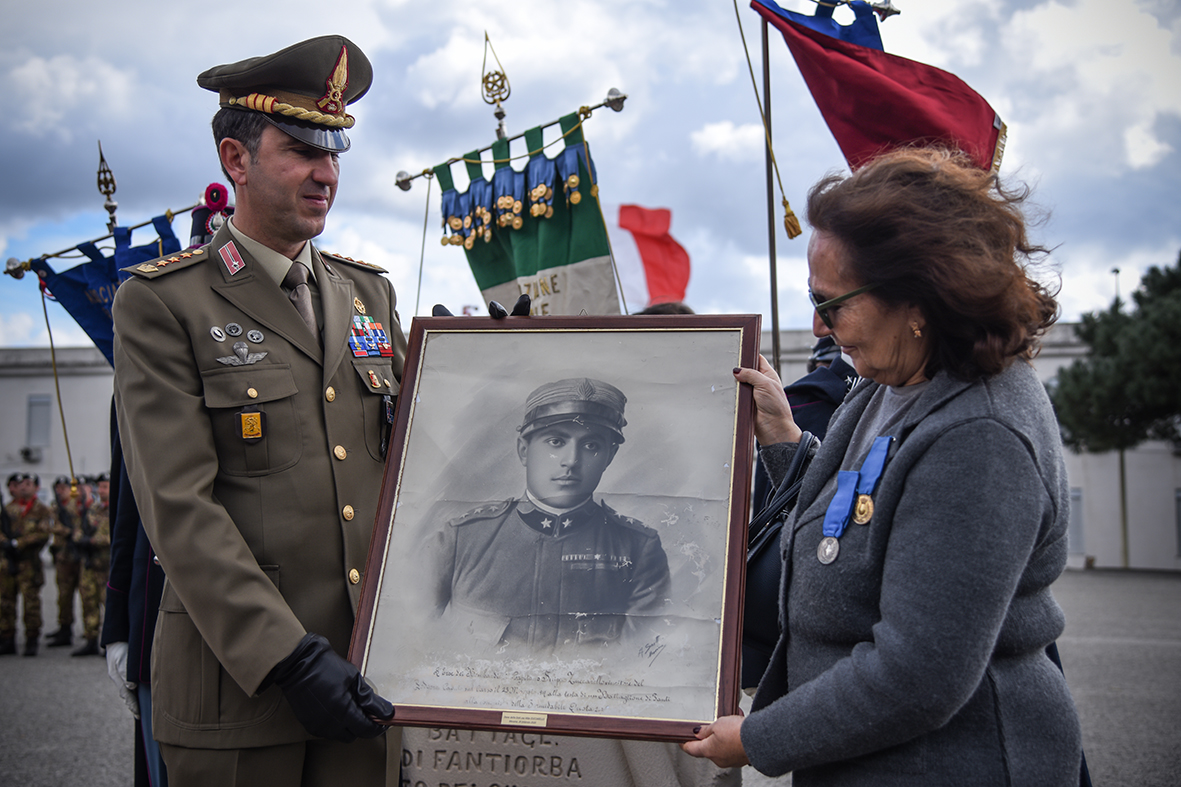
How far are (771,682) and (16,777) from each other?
5634mm

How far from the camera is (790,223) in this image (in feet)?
10.7

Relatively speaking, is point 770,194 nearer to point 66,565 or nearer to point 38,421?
point 66,565

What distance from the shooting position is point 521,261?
16.5 feet

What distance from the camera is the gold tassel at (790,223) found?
3.22m

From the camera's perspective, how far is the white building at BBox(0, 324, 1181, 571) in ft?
79.5

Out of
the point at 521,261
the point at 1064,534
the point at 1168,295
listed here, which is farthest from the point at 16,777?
the point at 1168,295

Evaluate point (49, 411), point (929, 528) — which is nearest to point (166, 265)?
point (929, 528)

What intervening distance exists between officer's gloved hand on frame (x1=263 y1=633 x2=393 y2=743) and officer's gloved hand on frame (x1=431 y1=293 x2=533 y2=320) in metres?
0.89

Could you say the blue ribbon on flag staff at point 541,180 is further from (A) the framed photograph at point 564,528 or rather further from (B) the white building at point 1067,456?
(B) the white building at point 1067,456

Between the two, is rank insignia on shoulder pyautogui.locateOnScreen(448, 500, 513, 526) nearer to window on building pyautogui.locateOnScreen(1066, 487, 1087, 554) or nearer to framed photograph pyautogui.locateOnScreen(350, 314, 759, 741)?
framed photograph pyautogui.locateOnScreen(350, 314, 759, 741)

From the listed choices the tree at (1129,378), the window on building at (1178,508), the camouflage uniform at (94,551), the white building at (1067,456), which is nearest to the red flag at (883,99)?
the camouflage uniform at (94,551)

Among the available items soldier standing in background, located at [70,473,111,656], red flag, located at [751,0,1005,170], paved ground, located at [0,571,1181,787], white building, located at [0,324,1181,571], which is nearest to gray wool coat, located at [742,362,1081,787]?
red flag, located at [751,0,1005,170]

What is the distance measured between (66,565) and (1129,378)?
22.2 metres

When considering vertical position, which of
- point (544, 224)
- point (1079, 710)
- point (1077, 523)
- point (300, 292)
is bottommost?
point (1077, 523)
